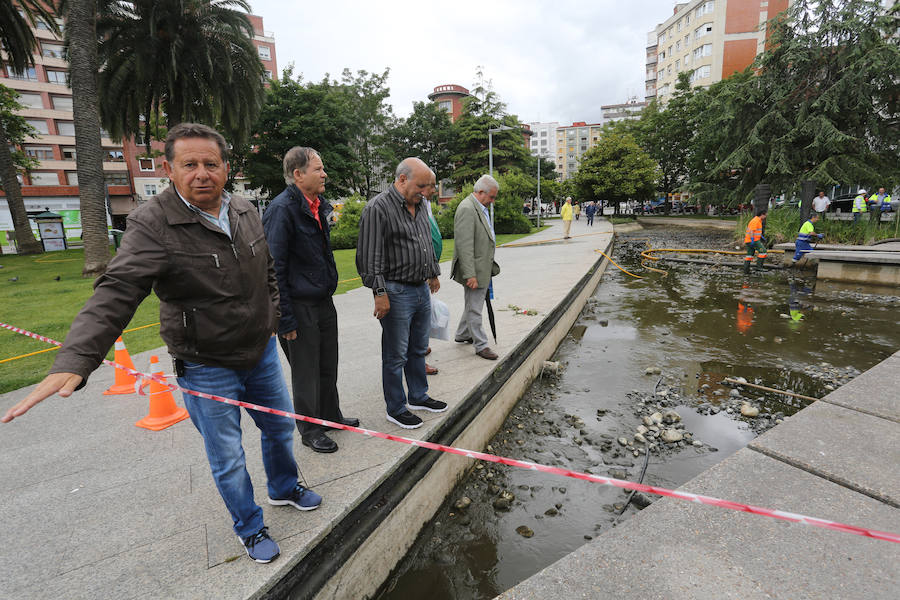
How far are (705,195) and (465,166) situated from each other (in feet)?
71.7

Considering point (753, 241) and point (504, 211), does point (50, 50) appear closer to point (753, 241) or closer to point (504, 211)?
point (504, 211)

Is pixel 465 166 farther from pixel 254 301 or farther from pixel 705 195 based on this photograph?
pixel 254 301

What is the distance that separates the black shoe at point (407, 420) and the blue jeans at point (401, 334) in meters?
0.03

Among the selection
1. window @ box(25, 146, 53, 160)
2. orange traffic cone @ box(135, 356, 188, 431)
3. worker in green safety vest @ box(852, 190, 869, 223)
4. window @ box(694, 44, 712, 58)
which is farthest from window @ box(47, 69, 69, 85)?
window @ box(694, 44, 712, 58)

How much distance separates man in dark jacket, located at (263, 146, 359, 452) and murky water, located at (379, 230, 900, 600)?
3.83 ft

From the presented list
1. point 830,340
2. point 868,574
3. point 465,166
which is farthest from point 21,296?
point 465,166

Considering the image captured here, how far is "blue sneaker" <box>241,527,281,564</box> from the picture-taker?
1891 mm

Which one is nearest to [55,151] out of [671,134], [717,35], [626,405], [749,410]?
[626,405]

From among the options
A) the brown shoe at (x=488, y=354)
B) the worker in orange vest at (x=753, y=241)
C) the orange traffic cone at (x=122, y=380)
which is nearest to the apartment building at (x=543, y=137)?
the worker in orange vest at (x=753, y=241)

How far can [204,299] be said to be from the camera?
67.7 inches

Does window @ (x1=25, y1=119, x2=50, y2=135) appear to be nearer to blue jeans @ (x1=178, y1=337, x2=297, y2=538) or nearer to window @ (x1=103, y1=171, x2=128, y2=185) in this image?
window @ (x1=103, y1=171, x2=128, y2=185)

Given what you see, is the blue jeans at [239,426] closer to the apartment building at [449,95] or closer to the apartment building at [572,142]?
the apartment building at [449,95]

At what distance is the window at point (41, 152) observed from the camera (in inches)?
1541

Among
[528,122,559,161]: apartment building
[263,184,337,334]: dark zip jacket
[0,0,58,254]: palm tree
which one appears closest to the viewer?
[263,184,337,334]: dark zip jacket
